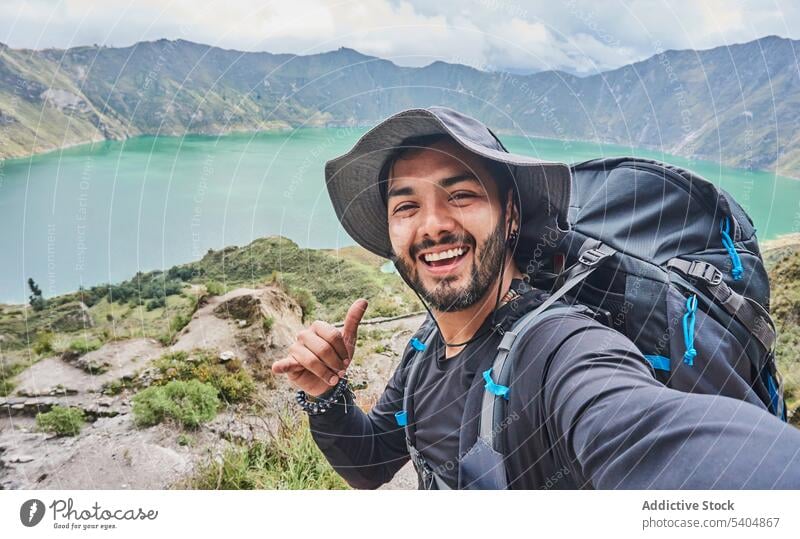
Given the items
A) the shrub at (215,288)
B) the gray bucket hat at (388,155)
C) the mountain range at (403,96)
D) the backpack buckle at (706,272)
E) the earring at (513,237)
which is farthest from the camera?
the shrub at (215,288)

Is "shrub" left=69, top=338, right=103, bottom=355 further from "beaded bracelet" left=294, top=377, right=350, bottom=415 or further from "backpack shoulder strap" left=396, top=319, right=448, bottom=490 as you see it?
"backpack shoulder strap" left=396, top=319, right=448, bottom=490

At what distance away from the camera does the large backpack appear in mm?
861

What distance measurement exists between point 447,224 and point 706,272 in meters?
0.43

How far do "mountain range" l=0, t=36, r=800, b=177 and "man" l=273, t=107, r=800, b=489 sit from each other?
0.23 meters

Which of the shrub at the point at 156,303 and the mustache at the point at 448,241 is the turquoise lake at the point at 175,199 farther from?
the mustache at the point at 448,241

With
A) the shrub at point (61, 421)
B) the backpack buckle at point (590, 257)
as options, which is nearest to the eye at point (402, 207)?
the backpack buckle at point (590, 257)

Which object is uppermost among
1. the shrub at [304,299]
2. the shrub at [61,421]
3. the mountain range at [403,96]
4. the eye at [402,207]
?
the mountain range at [403,96]

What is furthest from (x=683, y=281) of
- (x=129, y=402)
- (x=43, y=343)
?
(x=43, y=343)

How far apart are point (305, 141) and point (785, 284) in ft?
3.84

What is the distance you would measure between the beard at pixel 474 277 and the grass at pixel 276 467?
589 millimetres

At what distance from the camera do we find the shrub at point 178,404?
4.22 feet

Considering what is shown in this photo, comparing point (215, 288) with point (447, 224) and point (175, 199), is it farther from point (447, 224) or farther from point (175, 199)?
point (447, 224)

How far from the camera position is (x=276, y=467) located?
141 centimetres
